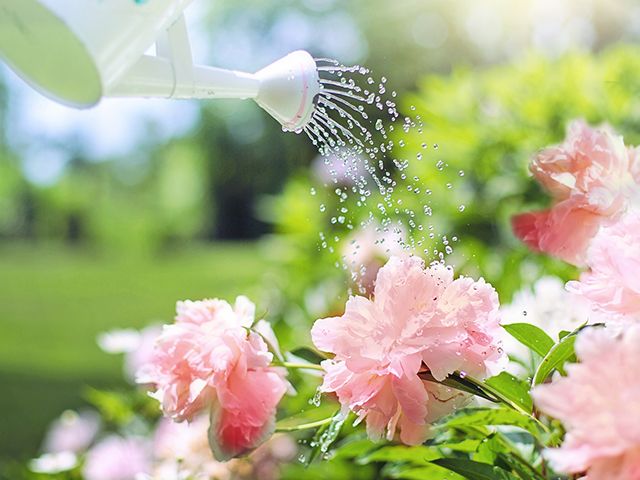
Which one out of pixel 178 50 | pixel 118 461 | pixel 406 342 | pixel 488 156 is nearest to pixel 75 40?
pixel 178 50

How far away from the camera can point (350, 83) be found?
0.64m

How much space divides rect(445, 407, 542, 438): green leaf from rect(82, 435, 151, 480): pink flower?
0.84m

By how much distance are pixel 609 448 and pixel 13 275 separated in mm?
12666

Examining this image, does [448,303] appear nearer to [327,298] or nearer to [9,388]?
[327,298]

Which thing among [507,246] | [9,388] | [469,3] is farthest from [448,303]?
[469,3]

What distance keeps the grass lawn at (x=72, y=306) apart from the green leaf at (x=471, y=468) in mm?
1382

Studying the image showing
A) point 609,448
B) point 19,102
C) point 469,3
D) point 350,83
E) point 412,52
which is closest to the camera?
point 609,448

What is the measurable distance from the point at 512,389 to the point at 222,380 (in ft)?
0.60

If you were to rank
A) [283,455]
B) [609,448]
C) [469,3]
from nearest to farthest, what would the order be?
[609,448] < [283,455] < [469,3]

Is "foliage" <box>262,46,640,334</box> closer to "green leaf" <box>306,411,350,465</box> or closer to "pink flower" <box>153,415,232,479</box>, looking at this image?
"pink flower" <box>153,415,232,479</box>

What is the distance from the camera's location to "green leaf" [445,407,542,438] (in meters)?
0.55

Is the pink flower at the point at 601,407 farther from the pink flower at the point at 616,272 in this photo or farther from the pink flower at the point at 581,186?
the pink flower at the point at 581,186

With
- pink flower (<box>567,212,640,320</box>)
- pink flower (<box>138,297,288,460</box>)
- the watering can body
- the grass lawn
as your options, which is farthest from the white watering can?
the grass lawn

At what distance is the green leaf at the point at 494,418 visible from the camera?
548 mm
